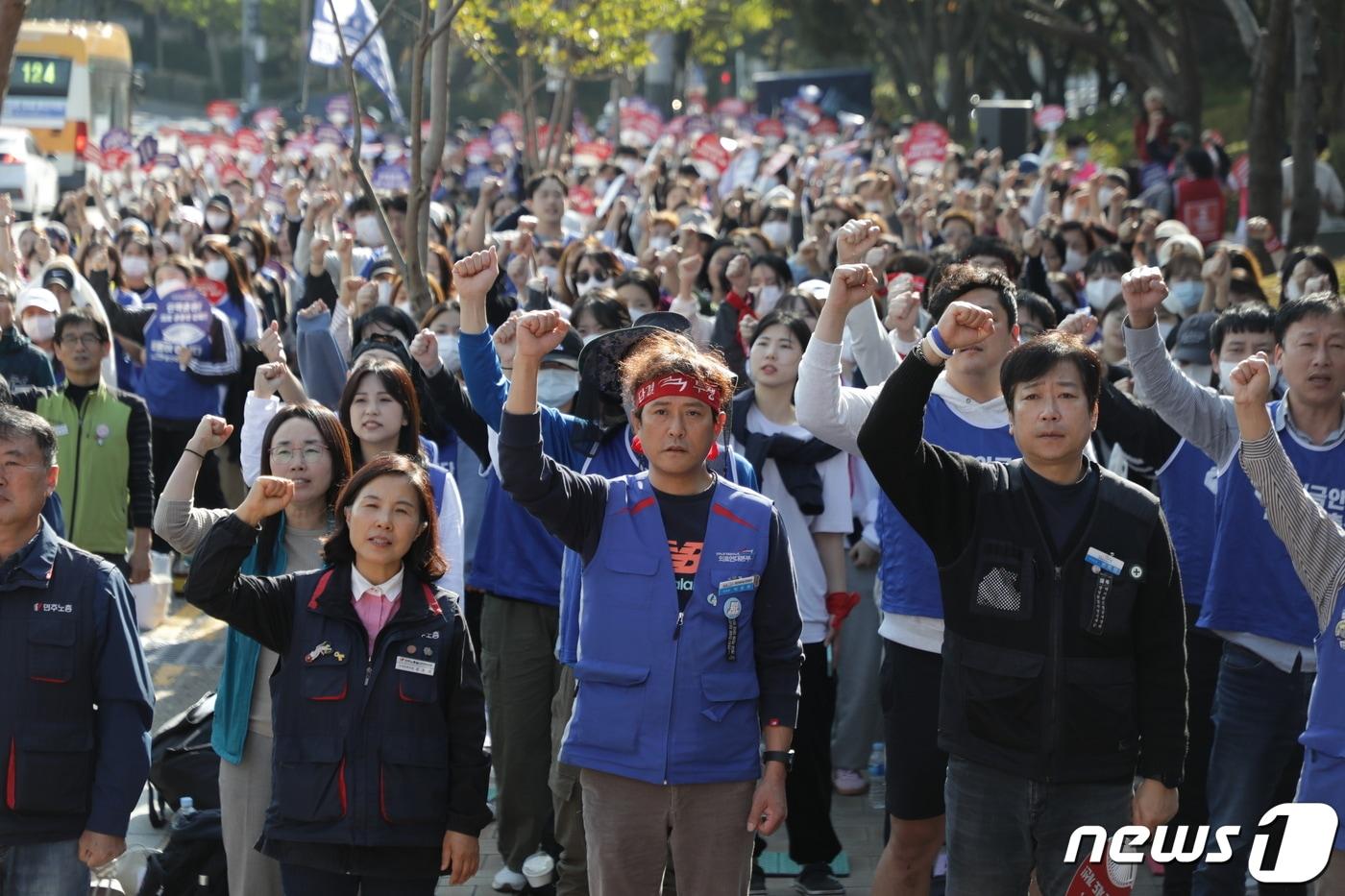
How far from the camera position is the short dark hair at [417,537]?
4.75 metres

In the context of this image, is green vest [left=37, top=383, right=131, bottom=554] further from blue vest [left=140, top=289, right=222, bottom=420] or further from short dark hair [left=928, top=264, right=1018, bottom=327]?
short dark hair [left=928, top=264, right=1018, bottom=327]

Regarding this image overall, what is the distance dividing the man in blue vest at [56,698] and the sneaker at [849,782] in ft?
11.3

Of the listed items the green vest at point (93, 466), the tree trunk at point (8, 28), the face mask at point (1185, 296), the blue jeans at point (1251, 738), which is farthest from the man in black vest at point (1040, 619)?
the face mask at point (1185, 296)

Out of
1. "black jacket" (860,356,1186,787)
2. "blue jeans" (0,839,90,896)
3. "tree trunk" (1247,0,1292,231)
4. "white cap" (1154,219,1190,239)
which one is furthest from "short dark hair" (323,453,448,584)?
"tree trunk" (1247,0,1292,231)

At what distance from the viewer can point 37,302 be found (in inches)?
370

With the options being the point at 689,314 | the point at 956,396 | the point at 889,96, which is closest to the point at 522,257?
the point at 689,314

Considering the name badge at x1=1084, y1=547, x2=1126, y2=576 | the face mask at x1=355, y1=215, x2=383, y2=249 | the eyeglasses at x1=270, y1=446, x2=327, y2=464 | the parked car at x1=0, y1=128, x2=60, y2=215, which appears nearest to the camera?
the name badge at x1=1084, y1=547, x2=1126, y2=576

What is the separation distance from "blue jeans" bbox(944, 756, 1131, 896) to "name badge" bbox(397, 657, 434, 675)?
132 cm

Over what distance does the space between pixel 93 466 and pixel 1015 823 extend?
210 inches

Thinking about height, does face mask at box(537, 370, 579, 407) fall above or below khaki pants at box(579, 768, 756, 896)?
above

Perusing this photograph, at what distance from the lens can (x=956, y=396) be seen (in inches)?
210

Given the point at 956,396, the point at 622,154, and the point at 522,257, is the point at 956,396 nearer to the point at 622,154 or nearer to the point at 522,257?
the point at 522,257

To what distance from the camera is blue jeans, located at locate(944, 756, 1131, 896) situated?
430 cm

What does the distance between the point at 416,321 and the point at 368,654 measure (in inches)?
166
